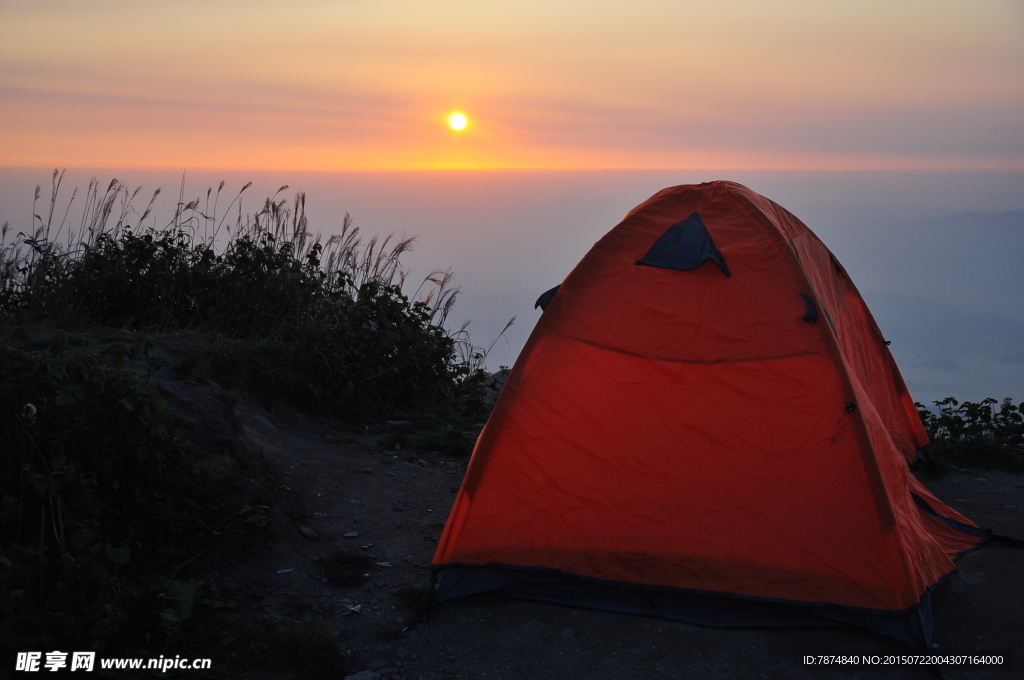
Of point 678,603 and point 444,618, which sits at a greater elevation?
point 678,603

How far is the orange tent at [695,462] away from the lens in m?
3.78

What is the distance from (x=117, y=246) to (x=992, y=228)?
175 metres

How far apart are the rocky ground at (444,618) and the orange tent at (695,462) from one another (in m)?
0.14

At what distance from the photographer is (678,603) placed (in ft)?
12.8

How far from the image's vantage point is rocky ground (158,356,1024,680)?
137 inches

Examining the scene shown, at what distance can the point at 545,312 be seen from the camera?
450cm

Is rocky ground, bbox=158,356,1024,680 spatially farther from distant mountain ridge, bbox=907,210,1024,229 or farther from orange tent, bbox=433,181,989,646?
distant mountain ridge, bbox=907,210,1024,229

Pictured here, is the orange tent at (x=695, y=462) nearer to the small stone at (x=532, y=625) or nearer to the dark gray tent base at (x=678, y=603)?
the dark gray tent base at (x=678, y=603)

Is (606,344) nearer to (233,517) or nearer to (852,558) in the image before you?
(852,558)

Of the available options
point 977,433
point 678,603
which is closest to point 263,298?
point 678,603

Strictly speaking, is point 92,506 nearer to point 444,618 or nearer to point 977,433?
point 444,618

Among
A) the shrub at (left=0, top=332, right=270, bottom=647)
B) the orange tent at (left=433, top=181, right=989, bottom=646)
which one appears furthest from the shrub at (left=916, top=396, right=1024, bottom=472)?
the shrub at (left=0, top=332, right=270, bottom=647)

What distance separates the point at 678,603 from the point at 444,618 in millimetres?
1234

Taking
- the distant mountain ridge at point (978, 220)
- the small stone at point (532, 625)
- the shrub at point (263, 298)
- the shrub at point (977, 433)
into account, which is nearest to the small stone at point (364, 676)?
the small stone at point (532, 625)
